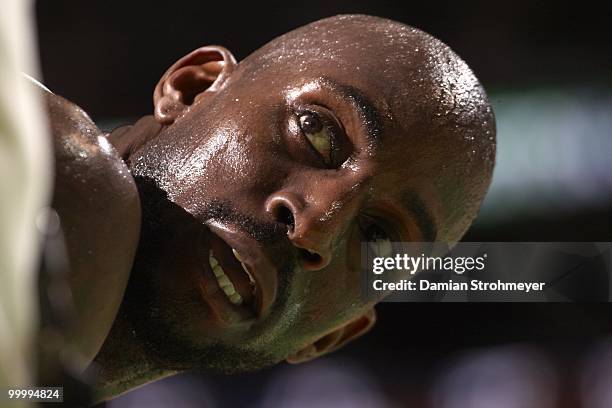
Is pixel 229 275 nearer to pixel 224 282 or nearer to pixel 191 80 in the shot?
pixel 224 282

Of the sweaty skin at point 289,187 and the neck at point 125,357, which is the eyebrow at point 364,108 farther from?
the neck at point 125,357

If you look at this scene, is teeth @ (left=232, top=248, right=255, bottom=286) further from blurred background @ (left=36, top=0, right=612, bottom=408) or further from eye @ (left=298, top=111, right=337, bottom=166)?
blurred background @ (left=36, top=0, right=612, bottom=408)

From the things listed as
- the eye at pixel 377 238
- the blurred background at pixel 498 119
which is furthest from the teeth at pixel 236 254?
the blurred background at pixel 498 119

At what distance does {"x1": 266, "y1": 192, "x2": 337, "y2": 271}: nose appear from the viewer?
0.66 meters

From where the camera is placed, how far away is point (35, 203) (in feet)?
0.56

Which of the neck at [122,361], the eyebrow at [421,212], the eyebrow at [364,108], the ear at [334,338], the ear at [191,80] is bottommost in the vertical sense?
the neck at [122,361]

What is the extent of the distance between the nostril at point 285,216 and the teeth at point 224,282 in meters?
0.06

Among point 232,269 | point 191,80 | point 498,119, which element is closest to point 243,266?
point 232,269

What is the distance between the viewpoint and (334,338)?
2.81 ft

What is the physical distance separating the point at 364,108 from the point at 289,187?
0.29 ft

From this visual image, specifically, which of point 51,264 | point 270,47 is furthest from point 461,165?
point 51,264

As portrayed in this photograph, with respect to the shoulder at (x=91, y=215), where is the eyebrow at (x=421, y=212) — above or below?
above

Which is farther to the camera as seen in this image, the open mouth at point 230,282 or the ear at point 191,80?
the ear at point 191,80

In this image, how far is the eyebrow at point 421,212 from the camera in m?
0.73
